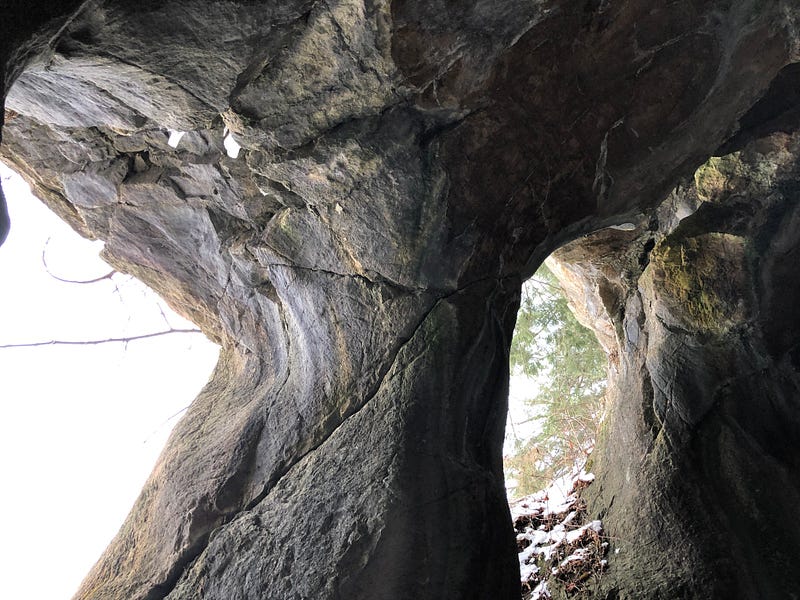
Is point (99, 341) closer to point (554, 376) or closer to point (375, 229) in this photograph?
point (375, 229)

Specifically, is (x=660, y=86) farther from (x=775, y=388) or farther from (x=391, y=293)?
(x=775, y=388)

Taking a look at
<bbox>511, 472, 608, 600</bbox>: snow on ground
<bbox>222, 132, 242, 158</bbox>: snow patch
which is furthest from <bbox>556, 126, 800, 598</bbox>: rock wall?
<bbox>222, 132, 242, 158</bbox>: snow patch

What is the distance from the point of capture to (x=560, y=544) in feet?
16.6

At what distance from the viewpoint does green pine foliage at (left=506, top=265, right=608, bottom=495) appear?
8648 millimetres

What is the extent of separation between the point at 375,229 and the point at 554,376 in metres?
6.17

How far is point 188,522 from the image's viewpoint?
3.34 m

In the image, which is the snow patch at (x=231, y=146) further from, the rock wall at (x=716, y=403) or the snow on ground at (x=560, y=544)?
the snow on ground at (x=560, y=544)

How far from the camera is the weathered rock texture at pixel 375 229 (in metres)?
2.88

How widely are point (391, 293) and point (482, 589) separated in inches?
57.0

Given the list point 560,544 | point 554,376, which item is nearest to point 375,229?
point 560,544

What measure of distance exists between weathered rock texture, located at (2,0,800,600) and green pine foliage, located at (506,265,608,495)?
3999mm

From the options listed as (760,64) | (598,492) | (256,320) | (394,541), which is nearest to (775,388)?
(598,492)

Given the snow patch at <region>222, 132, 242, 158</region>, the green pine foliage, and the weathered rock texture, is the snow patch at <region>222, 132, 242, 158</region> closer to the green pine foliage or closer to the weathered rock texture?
the weathered rock texture

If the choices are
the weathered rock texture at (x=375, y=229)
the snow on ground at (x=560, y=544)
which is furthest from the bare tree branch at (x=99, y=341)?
the snow on ground at (x=560, y=544)
